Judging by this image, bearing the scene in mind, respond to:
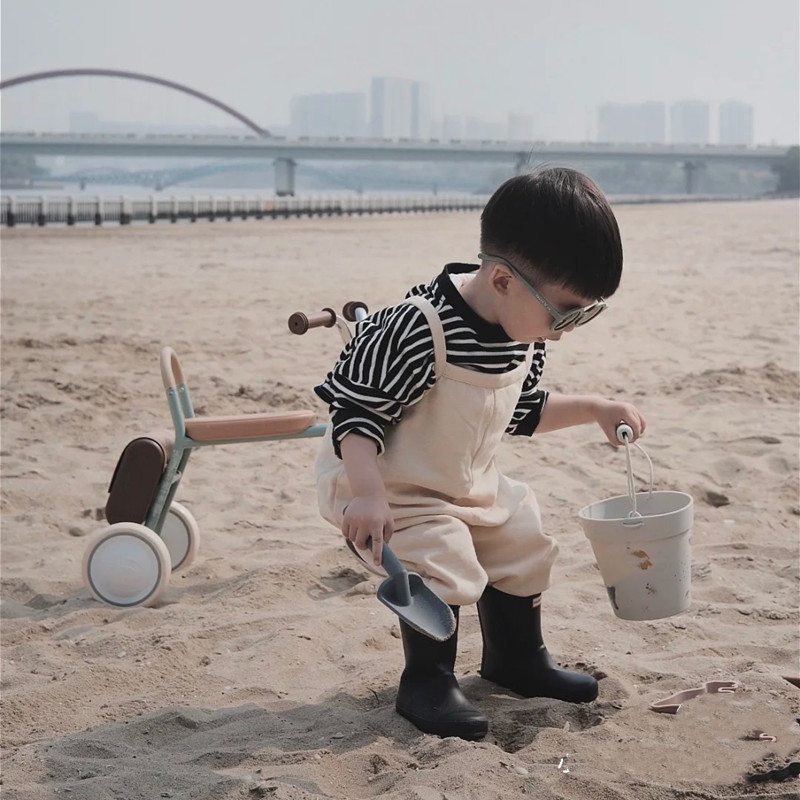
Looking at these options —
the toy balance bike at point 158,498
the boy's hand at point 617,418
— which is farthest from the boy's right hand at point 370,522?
the toy balance bike at point 158,498

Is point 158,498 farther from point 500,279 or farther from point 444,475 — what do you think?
point 500,279

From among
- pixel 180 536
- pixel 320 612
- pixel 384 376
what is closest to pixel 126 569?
pixel 180 536

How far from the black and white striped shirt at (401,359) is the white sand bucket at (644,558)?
0.44 m

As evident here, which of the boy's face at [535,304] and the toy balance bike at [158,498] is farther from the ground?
the boy's face at [535,304]

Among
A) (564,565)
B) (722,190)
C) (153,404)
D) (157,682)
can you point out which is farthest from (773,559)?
(722,190)

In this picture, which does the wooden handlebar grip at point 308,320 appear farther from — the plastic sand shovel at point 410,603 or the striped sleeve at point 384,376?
the plastic sand shovel at point 410,603

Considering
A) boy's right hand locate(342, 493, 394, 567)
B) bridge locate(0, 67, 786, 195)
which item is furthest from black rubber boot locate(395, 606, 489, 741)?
bridge locate(0, 67, 786, 195)

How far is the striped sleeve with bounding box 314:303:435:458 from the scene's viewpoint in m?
2.37

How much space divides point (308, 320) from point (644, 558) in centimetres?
118

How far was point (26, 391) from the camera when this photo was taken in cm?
609

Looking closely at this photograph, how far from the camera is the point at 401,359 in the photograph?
2.37 metres

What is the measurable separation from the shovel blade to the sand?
0.25 m

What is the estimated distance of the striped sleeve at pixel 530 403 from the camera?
2.71m

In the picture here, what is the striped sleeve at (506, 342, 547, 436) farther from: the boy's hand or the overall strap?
the overall strap
